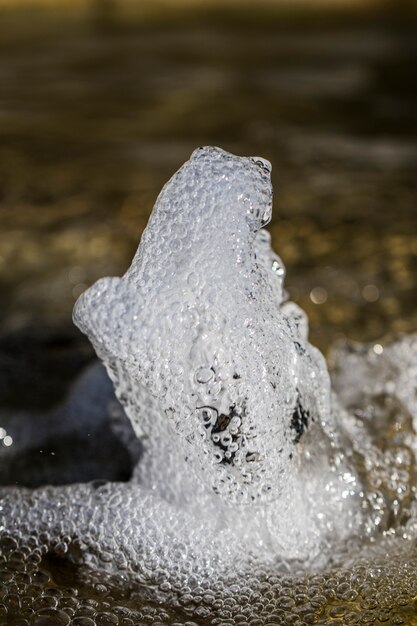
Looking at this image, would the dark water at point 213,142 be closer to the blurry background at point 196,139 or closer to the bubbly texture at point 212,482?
the blurry background at point 196,139

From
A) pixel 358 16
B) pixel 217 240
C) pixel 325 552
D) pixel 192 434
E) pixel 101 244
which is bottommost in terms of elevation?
pixel 358 16

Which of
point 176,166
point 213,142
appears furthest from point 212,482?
point 213,142

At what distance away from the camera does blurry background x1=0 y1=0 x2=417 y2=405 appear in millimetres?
2037

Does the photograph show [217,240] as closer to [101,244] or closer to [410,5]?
[101,244]

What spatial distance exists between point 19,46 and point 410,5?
2104mm

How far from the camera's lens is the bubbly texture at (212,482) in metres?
1.04

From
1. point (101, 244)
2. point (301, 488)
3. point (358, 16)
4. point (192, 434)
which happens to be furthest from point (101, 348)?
point (358, 16)

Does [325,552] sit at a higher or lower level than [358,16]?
higher

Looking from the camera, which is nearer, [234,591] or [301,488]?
[234,591]

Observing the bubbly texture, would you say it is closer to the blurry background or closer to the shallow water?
the shallow water

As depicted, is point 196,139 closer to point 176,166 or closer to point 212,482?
point 176,166

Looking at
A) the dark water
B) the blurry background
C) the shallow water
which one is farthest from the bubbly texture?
the dark water

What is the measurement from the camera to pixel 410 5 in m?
4.95

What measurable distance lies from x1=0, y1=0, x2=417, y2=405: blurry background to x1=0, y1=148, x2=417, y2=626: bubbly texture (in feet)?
1.67
